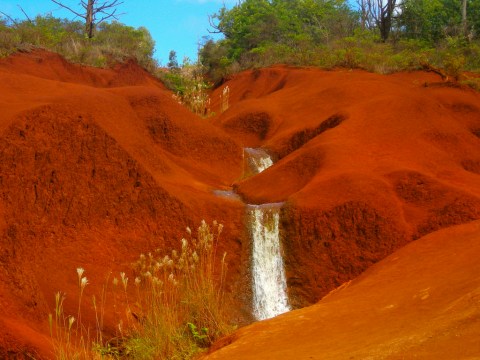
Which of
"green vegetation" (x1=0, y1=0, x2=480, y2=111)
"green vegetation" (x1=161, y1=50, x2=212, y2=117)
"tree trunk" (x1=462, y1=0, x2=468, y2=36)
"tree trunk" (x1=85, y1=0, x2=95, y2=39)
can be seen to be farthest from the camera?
"tree trunk" (x1=85, y1=0, x2=95, y2=39)

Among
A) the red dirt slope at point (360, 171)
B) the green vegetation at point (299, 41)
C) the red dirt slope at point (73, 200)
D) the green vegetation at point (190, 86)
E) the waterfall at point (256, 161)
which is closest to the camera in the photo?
the red dirt slope at point (73, 200)

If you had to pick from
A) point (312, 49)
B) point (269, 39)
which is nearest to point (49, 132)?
point (312, 49)

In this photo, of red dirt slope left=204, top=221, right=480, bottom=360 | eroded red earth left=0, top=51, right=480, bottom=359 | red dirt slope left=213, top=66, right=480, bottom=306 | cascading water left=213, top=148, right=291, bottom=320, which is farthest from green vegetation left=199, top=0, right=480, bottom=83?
red dirt slope left=204, top=221, right=480, bottom=360

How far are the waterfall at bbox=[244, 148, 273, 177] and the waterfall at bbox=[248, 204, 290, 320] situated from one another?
14.2 feet

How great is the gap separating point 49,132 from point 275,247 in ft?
14.3

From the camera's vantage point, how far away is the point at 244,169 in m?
15.5

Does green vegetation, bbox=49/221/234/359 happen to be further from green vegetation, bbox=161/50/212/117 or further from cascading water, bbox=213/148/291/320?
green vegetation, bbox=161/50/212/117

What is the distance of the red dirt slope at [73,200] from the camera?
24.9ft

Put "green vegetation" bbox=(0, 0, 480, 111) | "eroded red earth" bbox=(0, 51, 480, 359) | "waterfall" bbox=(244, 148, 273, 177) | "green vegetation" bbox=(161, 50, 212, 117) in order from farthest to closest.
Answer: "green vegetation" bbox=(0, 0, 480, 111) → "green vegetation" bbox=(161, 50, 212, 117) → "waterfall" bbox=(244, 148, 273, 177) → "eroded red earth" bbox=(0, 51, 480, 359)

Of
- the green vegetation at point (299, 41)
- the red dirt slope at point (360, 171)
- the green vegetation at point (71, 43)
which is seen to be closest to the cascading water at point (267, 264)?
the red dirt slope at point (360, 171)

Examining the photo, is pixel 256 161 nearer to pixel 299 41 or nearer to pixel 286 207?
pixel 286 207

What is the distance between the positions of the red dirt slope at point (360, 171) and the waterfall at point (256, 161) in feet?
1.03

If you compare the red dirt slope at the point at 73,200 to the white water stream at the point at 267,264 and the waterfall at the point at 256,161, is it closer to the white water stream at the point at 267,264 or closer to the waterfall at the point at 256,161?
the white water stream at the point at 267,264

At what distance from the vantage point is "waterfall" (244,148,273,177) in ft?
51.6
